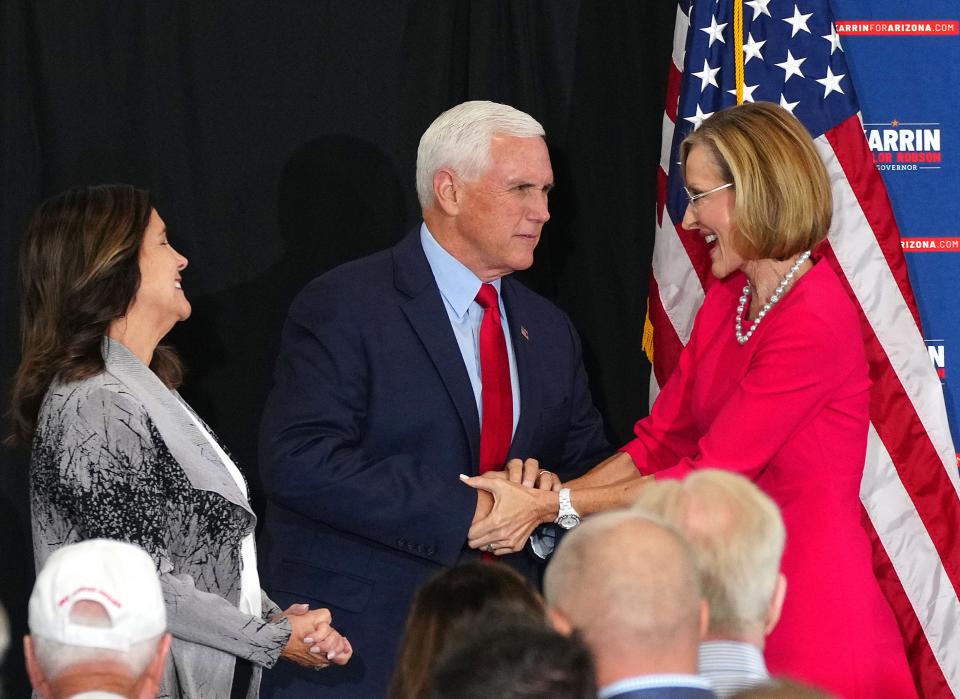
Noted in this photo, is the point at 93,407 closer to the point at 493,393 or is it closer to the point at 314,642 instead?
the point at 314,642

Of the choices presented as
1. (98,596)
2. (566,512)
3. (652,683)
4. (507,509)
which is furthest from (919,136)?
(98,596)

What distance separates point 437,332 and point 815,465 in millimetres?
1014

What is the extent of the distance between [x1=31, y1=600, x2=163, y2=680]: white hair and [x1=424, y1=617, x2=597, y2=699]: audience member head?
1.79 feet

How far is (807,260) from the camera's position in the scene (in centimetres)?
326

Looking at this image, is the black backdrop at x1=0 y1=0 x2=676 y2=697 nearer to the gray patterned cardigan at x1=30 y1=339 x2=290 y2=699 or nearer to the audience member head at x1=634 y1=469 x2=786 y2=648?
the gray patterned cardigan at x1=30 y1=339 x2=290 y2=699

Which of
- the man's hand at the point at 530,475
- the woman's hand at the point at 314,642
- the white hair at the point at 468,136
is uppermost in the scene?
the white hair at the point at 468,136

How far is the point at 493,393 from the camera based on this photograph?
3.48 metres

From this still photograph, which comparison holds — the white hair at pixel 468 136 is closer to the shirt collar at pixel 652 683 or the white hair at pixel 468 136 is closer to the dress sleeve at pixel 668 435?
the dress sleeve at pixel 668 435

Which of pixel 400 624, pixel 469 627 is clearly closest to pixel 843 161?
pixel 400 624

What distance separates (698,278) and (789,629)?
1463 mm

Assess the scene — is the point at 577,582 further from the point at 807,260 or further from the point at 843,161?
the point at 843,161

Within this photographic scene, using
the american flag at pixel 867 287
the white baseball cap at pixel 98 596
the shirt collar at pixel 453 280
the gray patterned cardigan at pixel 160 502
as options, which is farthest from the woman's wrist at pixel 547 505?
the white baseball cap at pixel 98 596

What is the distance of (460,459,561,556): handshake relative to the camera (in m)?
3.29

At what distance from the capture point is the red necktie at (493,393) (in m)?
3.47
